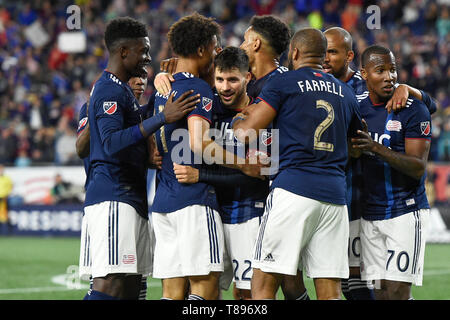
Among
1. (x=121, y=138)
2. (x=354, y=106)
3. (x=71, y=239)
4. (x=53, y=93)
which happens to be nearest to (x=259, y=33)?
(x=354, y=106)

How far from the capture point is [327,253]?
4.93 meters

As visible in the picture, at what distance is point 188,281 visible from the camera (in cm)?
551

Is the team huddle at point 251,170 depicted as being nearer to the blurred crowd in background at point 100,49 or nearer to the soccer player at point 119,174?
the soccer player at point 119,174

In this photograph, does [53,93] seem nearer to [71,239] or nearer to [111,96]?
[71,239]

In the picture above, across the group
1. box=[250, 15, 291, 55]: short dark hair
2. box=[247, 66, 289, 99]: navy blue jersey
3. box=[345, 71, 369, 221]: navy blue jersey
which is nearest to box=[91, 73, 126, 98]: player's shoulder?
box=[247, 66, 289, 99]: navy blue jersey

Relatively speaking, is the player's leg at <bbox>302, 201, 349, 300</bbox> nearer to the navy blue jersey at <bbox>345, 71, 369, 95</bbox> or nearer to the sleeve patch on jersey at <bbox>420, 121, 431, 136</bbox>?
the sleeve patch on jersey at <bbox>420, 121, 431, 136</bbox>

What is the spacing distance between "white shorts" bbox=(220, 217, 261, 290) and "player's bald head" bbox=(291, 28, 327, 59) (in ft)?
4.67

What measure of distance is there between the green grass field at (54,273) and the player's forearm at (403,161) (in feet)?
10.3

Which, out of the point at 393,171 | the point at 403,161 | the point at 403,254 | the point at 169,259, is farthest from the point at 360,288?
the point at 169,259

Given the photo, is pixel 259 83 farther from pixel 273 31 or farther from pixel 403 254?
pixel 403 254

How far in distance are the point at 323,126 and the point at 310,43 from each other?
2.15 ft

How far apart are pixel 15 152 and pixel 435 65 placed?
12254 mm

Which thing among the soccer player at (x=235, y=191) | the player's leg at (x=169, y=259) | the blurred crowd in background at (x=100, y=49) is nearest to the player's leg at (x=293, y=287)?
the soccer player at (x=235, y=191)

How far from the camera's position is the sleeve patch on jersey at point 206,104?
204 inches
